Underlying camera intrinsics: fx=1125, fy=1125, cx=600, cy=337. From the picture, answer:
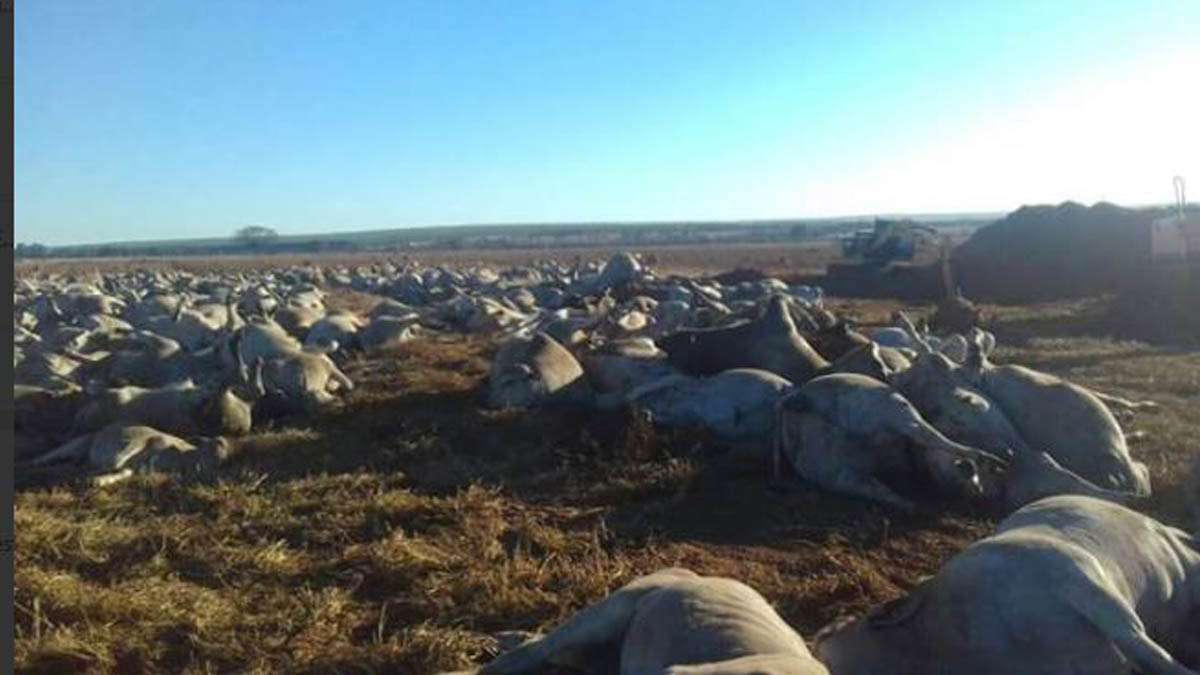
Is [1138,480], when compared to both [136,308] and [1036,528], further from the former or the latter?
[136,308]

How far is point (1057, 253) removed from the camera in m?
31.9

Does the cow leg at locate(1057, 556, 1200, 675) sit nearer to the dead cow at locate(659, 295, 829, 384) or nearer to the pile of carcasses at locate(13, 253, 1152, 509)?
the pile of carcasses at locate(13, 253, 1152, 509)

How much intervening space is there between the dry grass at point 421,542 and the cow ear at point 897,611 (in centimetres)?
99

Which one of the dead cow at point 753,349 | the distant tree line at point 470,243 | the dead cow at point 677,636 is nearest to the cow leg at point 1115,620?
the dead cow at point 677,636

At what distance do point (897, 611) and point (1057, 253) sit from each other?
29.9 metres

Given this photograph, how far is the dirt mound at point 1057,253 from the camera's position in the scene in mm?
28672

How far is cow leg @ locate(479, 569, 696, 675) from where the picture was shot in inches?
175

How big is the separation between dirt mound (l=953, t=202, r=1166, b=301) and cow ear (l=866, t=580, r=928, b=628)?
2394 cm

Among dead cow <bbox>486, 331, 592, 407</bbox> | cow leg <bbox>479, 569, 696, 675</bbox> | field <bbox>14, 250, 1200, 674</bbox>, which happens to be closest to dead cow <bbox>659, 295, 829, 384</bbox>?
dead cow <bbox>486, 331, 592, 407</bbox>

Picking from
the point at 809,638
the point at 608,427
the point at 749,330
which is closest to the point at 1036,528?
the point at 809,638

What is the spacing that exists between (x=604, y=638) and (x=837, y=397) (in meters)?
4.10

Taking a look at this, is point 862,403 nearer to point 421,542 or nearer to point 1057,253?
point 421,542

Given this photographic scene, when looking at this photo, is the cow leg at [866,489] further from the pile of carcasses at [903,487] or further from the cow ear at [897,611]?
the cow ear at [897,611]


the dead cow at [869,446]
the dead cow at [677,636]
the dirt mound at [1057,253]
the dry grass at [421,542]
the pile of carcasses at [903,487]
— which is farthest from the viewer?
the dirt mound at [1057,253]
